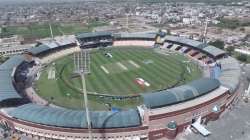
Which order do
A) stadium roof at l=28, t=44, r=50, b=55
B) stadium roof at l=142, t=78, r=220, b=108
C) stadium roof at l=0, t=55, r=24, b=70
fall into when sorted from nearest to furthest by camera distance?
stadium roof at l=142, t=78, r=220, b=108
stadium roof at l=0, t=55, r=24, b=70
stadium roof at l=28, t=44, r=50, b=55

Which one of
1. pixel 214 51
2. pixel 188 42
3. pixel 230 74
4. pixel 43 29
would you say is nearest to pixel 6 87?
pixel 230 74

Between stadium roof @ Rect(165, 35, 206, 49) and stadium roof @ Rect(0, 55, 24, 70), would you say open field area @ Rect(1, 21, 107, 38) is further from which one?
stadium roof @ Rect(165, 35, 206, 49)

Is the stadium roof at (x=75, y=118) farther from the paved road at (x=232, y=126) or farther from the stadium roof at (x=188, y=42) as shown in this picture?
the stadium roof at (x=188, y=42)

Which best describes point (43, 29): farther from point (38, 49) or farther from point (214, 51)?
point (214, 51)

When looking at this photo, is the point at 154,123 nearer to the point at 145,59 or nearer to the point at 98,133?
the point at 98,133

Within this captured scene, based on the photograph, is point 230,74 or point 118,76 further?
point 118,76

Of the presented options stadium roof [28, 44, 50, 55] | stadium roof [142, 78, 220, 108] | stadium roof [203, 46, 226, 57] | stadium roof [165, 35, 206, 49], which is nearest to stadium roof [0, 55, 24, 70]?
stadium roof [28, 44, 50, 55]
